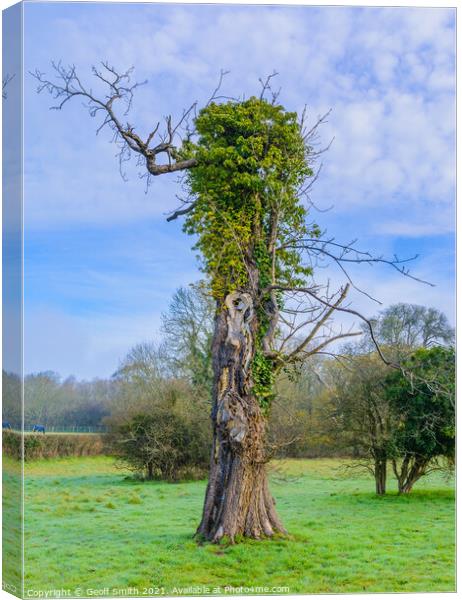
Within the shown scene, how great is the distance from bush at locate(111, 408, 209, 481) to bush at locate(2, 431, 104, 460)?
525mm

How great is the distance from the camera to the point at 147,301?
1022 cm

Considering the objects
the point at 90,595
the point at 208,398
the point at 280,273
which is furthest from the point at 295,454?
the point at 90,595

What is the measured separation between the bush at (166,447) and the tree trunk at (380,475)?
316 cm

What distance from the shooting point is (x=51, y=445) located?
10422mm

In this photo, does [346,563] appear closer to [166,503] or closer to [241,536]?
[241,536]

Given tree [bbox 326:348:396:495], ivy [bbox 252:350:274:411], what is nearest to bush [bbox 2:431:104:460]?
ivy [bbox 252:350:274:411]

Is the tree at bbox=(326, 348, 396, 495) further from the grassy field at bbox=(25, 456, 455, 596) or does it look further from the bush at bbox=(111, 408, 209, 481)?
the bush at bbox=(111, 408, 209, 481)

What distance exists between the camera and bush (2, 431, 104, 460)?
862 cm

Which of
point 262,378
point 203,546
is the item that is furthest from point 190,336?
point 203,546

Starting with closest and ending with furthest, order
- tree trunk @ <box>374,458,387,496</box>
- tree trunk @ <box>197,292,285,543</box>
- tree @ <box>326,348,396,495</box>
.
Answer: tree trunk @ <box>197,292,285,543</box> < tree @ <box>326,348,396,495</box> < tree trunk @ <box>374,458,387,496</box>

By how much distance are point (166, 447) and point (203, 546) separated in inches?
131

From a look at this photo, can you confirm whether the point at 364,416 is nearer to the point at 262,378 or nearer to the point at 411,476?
the point at 411,476

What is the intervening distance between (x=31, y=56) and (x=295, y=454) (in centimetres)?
736

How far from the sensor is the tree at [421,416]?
11.4 metres
